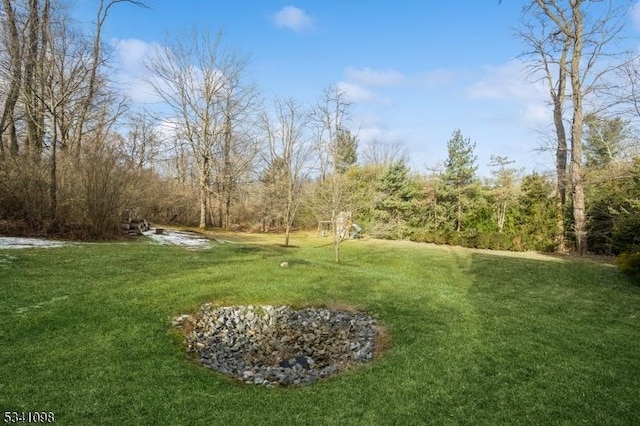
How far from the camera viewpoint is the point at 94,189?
12031 millimetres

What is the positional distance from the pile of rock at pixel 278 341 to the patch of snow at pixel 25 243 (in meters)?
6.02

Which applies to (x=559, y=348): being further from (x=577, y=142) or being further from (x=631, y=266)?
(x=577, y=142)

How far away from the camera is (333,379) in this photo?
471cm

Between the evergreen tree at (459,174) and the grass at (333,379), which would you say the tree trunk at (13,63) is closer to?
the grass at (333,379)

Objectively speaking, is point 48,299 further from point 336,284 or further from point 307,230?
point 307,230

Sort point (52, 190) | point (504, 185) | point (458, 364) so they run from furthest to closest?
point (504, 185) → point (52, 190) → point (458, 364)

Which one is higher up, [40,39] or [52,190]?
[40,39]

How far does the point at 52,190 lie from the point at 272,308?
8.92 meters

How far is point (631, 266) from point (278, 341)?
28.4 ft

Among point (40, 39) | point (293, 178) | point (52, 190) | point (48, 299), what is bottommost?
point (48, 299)

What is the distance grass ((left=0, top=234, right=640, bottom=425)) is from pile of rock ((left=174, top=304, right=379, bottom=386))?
1.00 feet

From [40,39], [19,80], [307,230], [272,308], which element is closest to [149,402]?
[272,308]

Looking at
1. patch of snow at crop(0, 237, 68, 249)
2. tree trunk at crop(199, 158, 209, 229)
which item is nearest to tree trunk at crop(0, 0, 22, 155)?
patch of snow at crop(0, 237, 68, 249)

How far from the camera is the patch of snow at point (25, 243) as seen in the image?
9.56m
